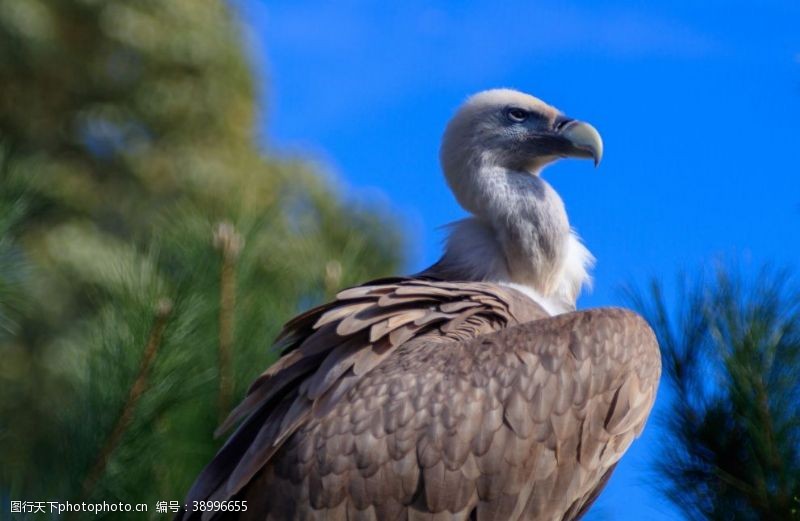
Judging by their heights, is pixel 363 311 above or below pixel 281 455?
above

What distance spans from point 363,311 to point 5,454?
115 inches

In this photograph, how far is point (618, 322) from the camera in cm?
433

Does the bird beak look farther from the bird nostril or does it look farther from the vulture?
the vulture

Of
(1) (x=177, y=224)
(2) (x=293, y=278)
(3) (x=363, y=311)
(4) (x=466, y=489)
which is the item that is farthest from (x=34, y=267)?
(4) (x=466, y=489)

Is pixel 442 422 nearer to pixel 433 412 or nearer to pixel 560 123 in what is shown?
pixel 433 412

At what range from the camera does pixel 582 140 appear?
201 inches

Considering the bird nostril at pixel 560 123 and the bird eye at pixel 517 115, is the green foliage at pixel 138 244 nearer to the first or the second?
the bird eye at pixel 517 115

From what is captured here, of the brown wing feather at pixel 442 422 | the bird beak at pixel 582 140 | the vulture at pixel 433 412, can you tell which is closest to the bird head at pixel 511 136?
the bird beak at pixel 582 140

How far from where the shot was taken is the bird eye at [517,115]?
524 centimetres

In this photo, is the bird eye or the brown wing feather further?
the bird eye

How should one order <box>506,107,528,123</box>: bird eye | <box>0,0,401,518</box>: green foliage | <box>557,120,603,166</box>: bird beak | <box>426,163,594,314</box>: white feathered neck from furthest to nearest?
<box>506,107,528,123</box>: bird eye < <box>0,0,401,518</box>: green foliage < <box>557,120,603,166</box>: bird beak < <box>426,163,594,314</box>: white feathered neck

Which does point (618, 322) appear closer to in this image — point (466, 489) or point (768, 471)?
point (466, 489)

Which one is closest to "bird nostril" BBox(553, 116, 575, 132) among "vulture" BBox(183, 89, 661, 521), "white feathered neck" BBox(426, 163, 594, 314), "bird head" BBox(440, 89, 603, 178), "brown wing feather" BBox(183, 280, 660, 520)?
"bird head" BBox(440, 89, 603, 178)

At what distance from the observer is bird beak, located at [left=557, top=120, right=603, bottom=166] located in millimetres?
5039
